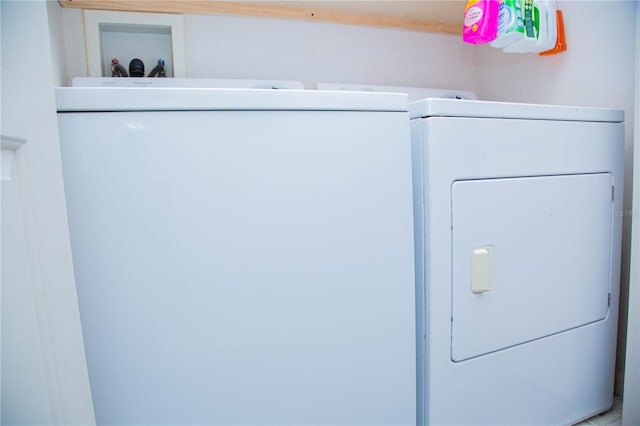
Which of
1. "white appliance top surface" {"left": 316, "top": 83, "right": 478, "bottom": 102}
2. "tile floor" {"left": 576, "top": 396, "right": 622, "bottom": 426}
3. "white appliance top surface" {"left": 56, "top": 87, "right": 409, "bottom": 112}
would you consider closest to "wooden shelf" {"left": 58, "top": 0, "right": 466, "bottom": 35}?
"white appliance top surface" {"left": 316, "top": 83, "right": 478, "bottom": 102}

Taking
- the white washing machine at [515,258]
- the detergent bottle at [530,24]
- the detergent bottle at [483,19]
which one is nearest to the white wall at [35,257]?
the white washing machine at [515,258]

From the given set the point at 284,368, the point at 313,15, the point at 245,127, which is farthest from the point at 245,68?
the point at 284,368

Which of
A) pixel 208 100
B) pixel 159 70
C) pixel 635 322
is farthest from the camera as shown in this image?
pixel 159 70

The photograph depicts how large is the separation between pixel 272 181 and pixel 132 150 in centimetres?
31

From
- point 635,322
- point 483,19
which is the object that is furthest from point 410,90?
point 635,322

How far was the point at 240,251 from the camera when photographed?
2.54ft

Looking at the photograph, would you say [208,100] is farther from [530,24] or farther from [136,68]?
[530,24]

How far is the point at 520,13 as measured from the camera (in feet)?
4.20

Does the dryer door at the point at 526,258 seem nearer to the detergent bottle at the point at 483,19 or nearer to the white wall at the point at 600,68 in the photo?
the white wall at the point at 600,68

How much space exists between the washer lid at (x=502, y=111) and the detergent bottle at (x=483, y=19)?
459 mm

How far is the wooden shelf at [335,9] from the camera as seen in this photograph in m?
1.36

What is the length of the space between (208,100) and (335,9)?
3.80ft

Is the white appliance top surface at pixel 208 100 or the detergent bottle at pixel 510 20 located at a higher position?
the detergent bottle at pixel 510 20

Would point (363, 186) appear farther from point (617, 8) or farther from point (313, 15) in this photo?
point (617, 8)
